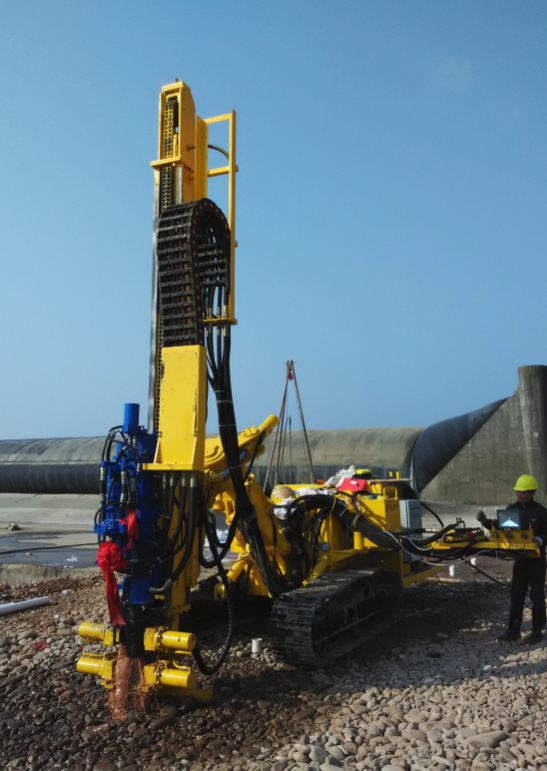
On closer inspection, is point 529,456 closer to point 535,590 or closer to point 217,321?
point 535,590

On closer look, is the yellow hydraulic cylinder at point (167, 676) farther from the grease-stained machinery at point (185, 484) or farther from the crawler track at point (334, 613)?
the crawler track at point (334, 613)

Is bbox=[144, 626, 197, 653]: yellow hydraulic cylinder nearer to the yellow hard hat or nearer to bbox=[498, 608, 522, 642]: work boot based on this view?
bbox=[498, 608, 522, 642]: work boot

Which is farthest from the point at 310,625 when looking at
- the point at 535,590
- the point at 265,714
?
the point at 535,590

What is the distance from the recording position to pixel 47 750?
450 centimetres

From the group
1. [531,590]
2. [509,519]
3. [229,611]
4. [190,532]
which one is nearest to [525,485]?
[509,519]

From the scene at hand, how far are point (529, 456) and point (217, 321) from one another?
13.8 meters

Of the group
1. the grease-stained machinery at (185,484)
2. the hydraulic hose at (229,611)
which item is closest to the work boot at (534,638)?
the grease-stained machinery at (185,484)

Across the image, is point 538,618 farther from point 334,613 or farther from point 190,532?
point 190,532

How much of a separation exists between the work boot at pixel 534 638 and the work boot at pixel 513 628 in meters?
0.16

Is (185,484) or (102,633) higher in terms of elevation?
(185,484)

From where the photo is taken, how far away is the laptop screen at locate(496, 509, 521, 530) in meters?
7.04

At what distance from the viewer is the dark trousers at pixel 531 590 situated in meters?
6.93

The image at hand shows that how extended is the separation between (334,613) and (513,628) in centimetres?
203

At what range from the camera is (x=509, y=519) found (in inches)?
279
